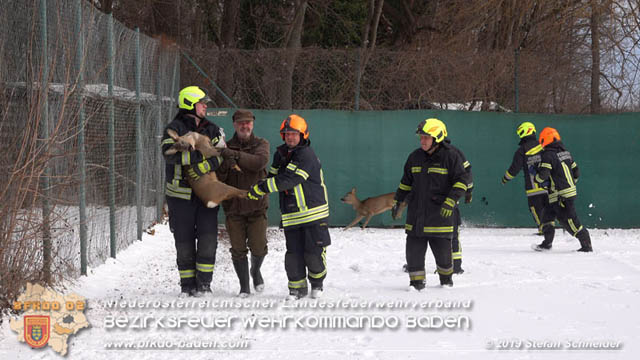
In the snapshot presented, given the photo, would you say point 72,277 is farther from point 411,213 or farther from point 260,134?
point 260,134

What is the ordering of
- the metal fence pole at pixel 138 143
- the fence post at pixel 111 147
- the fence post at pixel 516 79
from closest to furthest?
the fence post at pixel 111 147
the metal fence pole at pixel 138 143
the fence post at pixel 516 79

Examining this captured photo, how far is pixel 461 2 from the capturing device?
16.9 metres

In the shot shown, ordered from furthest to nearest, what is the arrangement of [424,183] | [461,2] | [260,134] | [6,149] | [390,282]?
1. [461,2]
2. [260,134]
3. [390,282]
4. [424,183]
5. [6,149]

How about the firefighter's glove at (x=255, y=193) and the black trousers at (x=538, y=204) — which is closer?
the firefighter's glove at (x=255, y=193)

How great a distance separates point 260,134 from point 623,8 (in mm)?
8057

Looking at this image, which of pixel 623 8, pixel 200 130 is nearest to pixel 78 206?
pixel 200 130

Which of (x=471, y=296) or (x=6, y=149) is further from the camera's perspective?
(x=471, y=296)

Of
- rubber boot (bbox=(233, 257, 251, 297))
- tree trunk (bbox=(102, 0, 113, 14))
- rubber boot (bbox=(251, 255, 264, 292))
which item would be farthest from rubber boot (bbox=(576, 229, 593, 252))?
tree trunk (bbox=(102, 0, 113, 14))

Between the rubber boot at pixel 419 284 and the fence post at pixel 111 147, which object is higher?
the fence post at pixel 111 147

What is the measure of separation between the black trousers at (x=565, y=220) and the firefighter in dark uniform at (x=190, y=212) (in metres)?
5.44

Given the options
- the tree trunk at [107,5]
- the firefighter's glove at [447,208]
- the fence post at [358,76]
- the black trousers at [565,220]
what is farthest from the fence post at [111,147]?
the tree trunk at [107,5]

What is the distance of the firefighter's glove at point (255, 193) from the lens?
618 centimetres

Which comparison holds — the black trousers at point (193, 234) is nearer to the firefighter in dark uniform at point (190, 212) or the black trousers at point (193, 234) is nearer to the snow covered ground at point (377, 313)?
the firefighter in dark uniform at point (190, 212)

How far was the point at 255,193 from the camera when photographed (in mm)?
6195
